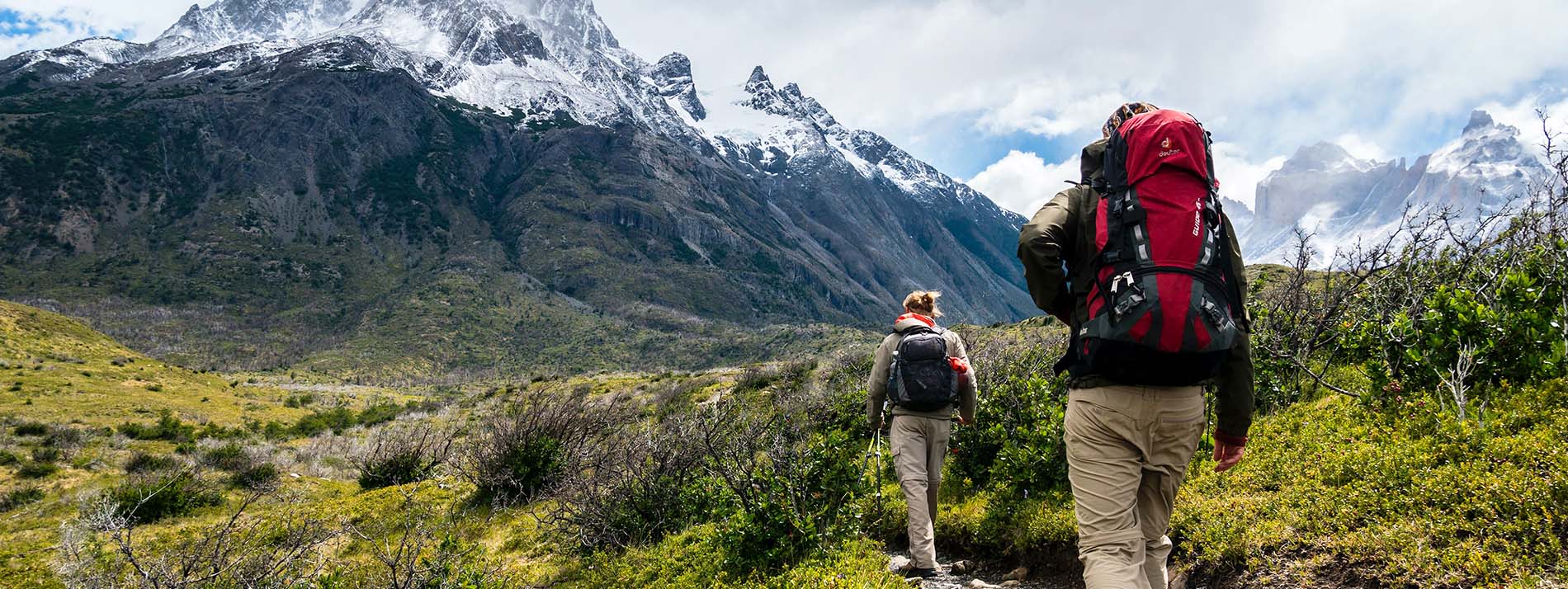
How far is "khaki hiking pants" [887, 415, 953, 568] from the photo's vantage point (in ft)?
15.1

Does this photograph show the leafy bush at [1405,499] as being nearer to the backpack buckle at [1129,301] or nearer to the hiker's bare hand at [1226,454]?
the hiker's bare hand at [1226,454]

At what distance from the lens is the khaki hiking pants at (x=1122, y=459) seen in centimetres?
250

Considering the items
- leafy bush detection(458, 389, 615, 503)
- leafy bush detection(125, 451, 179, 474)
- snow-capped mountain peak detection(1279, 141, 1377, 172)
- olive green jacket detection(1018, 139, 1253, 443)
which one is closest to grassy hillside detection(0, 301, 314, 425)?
leafy bush detection(125, 451, 179, 474)

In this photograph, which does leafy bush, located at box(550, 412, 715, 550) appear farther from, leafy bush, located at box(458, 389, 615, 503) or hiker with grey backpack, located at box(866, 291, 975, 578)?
hiker with grey backpack, located at box(866, 291, 975, 578)

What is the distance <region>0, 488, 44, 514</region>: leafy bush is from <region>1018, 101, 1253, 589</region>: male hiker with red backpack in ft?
45.4

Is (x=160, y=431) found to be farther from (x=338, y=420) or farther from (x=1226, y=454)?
(x=1226, y=454)

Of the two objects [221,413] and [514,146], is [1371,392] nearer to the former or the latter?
[221,413]

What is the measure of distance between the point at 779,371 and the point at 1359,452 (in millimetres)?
16929

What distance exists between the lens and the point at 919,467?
4652 mm

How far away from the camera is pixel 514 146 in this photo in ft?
586

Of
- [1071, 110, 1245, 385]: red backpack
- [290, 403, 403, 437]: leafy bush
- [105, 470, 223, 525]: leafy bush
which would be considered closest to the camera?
[1071, 110, 1245, 385]: red backpack

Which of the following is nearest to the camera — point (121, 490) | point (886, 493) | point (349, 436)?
point (886, 493)

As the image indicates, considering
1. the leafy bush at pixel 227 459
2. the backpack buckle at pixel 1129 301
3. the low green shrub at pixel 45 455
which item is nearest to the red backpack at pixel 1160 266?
the backpack buckle at pixel 1129 301

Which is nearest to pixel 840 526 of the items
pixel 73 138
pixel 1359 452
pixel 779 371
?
pixel 1359 452
